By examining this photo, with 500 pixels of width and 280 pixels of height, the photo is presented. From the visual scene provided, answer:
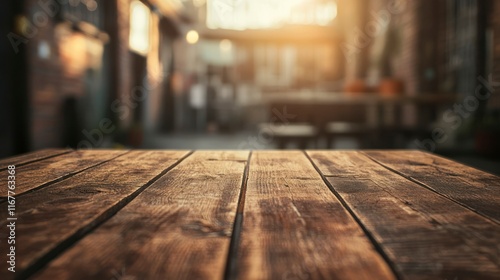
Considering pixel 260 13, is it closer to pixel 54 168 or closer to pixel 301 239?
pixel 54 168

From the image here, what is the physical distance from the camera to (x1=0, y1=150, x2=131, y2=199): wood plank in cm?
112

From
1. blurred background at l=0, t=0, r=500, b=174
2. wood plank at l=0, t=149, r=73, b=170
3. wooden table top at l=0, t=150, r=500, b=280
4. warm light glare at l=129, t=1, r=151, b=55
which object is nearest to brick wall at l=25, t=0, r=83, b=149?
blurred background at l=0, t=0, r=500, b=174

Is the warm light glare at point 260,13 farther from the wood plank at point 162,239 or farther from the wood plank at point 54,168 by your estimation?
the wood plank at point 162,239

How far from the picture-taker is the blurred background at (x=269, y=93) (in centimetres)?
383

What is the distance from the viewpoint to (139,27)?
24.0ft

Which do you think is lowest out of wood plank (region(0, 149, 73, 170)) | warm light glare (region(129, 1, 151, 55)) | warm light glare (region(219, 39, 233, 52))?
wood plank (region(0, 149, 73, 170))

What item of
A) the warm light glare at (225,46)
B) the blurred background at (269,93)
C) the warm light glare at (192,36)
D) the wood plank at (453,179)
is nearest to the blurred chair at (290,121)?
the blurred background at (269,93)

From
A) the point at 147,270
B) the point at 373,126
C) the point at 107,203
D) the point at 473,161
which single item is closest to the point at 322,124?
the point at 373,126

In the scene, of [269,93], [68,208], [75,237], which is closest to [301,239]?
[75,237]

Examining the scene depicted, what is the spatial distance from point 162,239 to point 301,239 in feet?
0.68

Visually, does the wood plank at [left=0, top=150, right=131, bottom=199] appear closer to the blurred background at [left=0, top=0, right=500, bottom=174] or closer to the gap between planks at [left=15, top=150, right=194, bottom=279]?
the gap between planks at [left=15, top=150, right=194, bottom=279]

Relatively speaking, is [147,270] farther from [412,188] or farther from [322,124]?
[322,124]

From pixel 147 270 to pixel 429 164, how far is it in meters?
1.18

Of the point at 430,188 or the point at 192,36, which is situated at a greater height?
the point at 192,36
